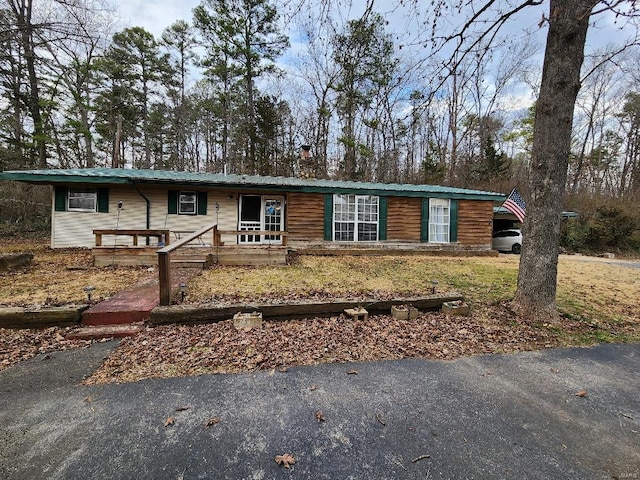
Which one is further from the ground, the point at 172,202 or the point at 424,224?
the point at 172,202

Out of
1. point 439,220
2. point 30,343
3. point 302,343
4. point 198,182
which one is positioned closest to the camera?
point 30,343

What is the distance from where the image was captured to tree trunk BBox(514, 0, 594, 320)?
409 cm

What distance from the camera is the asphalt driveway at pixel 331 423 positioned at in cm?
181

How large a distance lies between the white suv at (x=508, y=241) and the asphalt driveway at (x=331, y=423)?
13.6 meters

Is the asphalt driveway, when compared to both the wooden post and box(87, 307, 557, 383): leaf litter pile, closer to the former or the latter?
box(87, 307, 557, 383): leaf litter pile

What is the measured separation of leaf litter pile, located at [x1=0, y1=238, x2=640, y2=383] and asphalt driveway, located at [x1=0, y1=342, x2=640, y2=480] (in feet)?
0.90

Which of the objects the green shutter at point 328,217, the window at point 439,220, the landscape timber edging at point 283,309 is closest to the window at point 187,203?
the green shutter at point 328,217

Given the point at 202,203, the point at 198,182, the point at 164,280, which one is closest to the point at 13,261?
the point at 198,182

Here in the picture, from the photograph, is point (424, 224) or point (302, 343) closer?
point (302, 343)

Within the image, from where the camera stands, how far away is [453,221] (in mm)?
12750

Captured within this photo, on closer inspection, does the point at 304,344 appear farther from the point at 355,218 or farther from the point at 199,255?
the point at 355,218

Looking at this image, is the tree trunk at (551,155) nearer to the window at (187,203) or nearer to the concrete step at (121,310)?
the concrete step at (121,310)

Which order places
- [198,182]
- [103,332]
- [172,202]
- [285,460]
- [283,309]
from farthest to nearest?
[172,202]
[198,182]
[283,309]
[103,332]
[285,460]

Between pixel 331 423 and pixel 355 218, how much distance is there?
10024 mm
